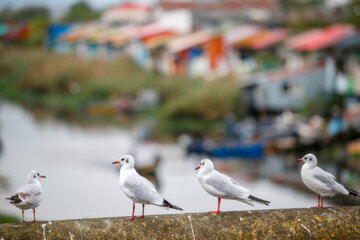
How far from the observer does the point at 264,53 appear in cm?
3219

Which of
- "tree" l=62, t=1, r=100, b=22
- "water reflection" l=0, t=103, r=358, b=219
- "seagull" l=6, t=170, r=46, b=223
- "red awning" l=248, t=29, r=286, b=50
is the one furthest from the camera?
"tree" l=62, t=1, r=100, b=22

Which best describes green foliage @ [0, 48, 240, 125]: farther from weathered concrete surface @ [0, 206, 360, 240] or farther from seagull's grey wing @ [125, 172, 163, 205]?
weathered concrete surface @ [0, 206, 360, 240]

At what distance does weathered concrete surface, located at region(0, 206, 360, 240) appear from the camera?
322cm

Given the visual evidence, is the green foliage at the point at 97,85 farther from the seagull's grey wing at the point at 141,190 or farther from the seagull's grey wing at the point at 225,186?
the seagull's grey wing at the point at 141,190

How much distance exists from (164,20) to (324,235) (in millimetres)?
43272

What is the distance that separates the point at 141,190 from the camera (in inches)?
153

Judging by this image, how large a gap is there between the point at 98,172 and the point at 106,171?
312mm

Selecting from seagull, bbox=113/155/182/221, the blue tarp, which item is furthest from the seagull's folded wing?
the blue tarp

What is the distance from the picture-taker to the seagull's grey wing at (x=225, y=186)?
3.95m

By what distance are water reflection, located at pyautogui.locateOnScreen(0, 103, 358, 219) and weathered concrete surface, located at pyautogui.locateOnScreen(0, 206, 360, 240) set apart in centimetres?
965

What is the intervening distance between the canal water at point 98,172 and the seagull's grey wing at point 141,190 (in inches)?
356

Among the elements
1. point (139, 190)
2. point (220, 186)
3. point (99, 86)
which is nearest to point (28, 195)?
point (139, 190)

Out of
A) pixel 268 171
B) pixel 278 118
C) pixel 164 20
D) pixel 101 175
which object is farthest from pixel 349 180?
pixel 164 20

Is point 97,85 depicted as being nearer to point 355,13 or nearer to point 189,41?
point 189,41
